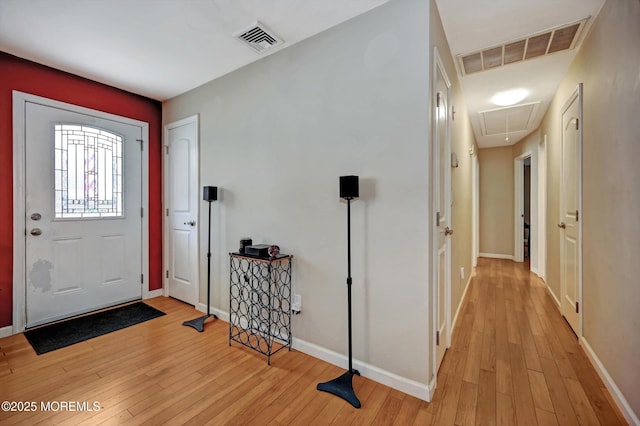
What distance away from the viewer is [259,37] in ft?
7.44

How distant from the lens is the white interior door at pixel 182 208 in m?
3.28

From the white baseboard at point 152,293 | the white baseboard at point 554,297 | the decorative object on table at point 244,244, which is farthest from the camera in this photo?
the white baseboard at point 152,293

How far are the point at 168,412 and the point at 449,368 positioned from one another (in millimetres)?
1916

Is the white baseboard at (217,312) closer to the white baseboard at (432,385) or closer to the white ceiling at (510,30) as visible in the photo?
the white baseboard at (432,385)

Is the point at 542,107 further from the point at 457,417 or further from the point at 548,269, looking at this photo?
the point at 457,417

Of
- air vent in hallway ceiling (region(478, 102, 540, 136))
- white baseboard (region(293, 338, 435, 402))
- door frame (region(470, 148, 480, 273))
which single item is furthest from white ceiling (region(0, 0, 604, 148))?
white baseboard (region(293, 338, 435, 402))

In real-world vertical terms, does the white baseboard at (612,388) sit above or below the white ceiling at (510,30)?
below

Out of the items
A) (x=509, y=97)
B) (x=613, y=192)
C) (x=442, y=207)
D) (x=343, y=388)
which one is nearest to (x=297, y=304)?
(x=343, y=388)

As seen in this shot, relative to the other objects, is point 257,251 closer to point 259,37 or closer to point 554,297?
point 259,37

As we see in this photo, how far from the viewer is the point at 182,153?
3.46 m

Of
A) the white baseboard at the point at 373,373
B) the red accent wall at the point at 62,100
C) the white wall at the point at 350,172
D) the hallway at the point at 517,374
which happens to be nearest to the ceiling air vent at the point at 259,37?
the white wall at the point at 350,172

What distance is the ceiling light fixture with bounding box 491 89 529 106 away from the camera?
131 inches

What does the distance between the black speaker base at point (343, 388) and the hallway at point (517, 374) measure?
466mm

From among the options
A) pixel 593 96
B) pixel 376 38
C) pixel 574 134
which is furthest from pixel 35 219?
pixel 574 134
